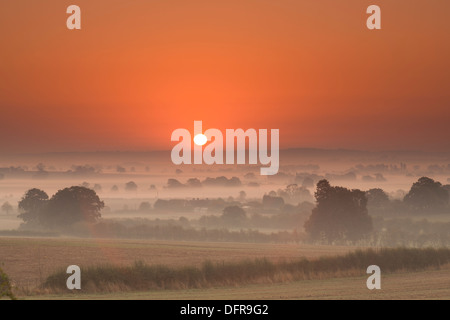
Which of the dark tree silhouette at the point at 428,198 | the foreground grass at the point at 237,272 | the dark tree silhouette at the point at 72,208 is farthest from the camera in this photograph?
the dark tree silhouette at the point at 428,198

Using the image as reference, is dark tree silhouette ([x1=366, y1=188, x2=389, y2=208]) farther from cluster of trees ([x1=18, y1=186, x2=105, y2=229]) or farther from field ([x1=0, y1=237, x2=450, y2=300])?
field ([x1=0, y1=237, x2=450, y2=300])

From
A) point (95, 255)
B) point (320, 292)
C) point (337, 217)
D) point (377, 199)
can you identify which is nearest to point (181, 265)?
point (320, 292)

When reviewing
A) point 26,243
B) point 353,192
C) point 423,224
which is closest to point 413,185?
point 423,224

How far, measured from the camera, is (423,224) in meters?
144

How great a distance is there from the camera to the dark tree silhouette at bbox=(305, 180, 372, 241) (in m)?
124

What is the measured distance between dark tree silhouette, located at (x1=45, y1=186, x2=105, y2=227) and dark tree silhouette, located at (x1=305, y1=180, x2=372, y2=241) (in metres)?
36.6

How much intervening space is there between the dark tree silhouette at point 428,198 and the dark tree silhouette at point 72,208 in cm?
6537

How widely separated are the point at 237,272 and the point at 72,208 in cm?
8675

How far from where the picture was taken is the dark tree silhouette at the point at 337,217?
124312 millimetres

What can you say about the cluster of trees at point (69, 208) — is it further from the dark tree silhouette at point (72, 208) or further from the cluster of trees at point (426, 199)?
the cluster of trees at point (426, 199)

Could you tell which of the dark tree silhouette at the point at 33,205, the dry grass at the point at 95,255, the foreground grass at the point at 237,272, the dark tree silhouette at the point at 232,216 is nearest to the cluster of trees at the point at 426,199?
the dark tree silhouette at the point at 232,216

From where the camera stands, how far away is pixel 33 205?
450 ft

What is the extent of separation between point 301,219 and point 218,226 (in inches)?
695
